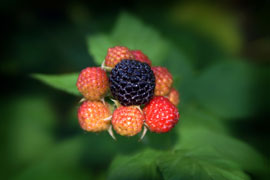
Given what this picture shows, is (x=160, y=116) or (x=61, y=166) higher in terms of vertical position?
(x=160, y=116)

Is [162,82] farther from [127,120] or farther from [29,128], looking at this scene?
[29,128]

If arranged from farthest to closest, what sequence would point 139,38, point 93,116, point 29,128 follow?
point 29,128 < point 139,38 < point 93,116

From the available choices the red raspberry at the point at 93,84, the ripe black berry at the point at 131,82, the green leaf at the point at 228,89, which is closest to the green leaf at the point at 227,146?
the green leaf at the point at 228,89

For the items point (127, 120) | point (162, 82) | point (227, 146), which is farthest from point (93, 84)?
point (227, 146)

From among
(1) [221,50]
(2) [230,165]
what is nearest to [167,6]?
(1) [221,50]

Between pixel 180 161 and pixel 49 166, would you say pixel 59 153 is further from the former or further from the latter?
pixel 180 161

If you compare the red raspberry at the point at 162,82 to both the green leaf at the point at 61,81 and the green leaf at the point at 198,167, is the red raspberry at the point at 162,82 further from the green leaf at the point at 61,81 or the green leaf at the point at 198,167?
the green leaf at the point at 61,81

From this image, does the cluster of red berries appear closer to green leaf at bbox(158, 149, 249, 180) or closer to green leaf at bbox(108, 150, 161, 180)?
green leaf at bbox(158, 149, 249, 180)

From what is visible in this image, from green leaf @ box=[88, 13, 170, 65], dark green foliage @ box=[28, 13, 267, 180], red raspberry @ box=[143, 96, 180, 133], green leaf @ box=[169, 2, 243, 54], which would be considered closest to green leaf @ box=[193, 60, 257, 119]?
dark green foliage @ box=[28, 13, 267, 180]
